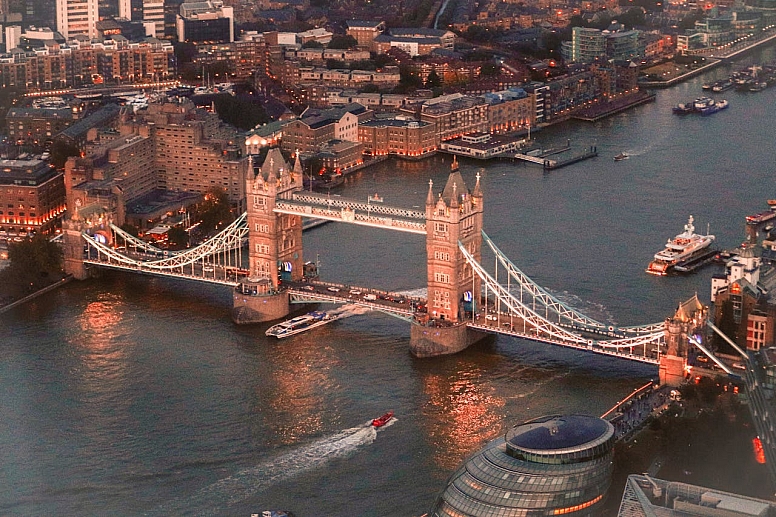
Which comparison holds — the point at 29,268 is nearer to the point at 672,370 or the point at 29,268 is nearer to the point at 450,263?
the point at 450,263

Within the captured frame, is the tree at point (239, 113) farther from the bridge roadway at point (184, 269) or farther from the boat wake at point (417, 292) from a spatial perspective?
the boat wake at point (417, 292)

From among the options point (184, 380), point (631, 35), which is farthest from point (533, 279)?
point (631, 35)

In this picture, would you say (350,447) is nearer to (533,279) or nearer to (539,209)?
(533,279)

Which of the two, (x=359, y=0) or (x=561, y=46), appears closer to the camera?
(x=561, y=46)

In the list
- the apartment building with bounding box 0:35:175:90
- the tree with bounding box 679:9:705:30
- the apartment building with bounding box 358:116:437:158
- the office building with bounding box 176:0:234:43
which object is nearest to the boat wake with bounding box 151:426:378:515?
the apartment building with bounding box 358:116:437:158

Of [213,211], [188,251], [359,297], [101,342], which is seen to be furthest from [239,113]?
[101,342]
